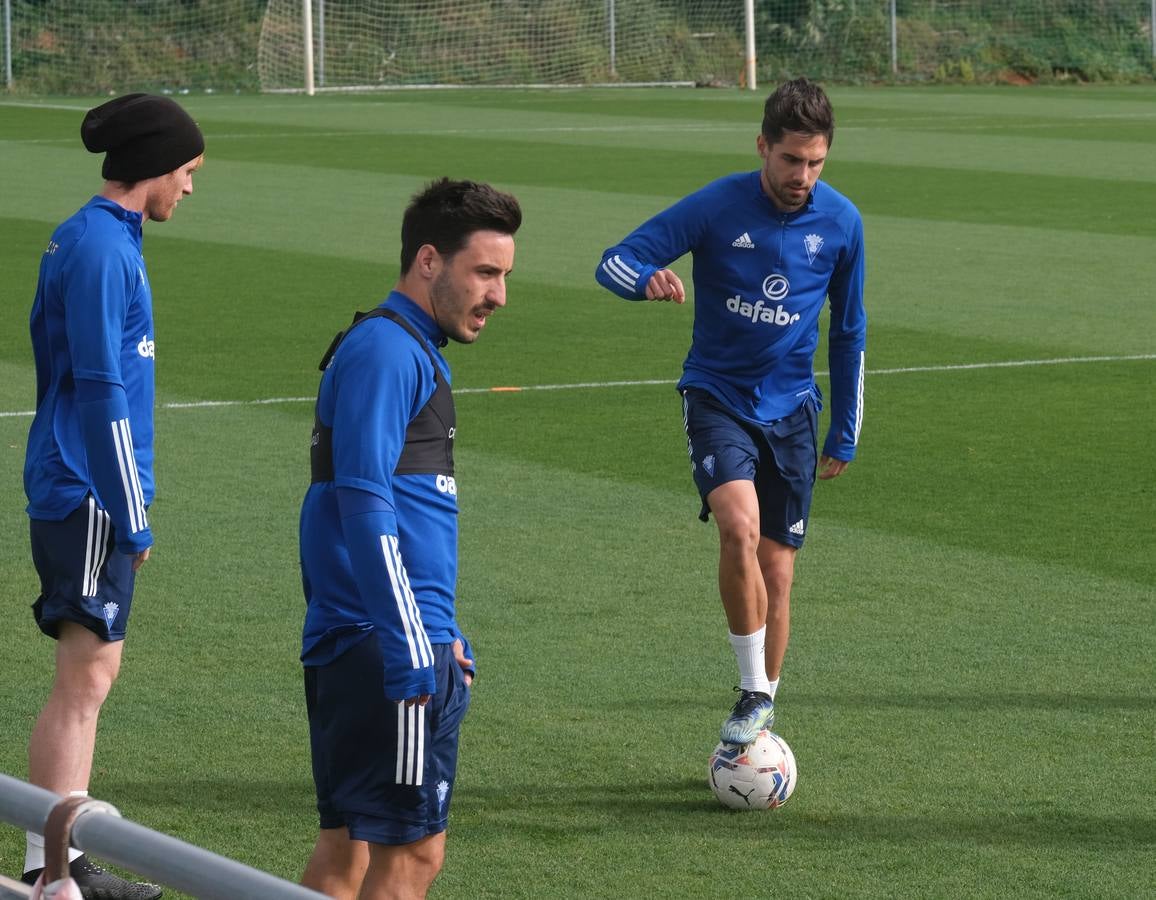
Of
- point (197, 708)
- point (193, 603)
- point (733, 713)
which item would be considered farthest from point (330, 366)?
point (193, 603)

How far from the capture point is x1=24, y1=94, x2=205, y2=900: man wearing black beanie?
4.90 m

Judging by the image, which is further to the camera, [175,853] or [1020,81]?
[1020,81]

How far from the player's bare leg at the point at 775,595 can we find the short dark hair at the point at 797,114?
50.7 inches

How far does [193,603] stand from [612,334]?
267 inches

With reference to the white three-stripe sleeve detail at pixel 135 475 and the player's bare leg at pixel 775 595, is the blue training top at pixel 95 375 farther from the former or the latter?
the player's bare leg at pixel 775 595

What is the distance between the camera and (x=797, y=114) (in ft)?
21.1

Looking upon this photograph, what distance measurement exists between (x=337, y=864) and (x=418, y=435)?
89cm

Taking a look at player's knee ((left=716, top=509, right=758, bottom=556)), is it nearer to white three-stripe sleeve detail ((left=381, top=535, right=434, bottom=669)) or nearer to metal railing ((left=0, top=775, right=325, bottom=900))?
white three-stripe sleeve detail ((left=381, top=535, right=434, bottom=669))

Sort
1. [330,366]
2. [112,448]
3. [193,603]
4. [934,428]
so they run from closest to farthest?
[330,366] → [112,448] → [193,603] → [934,428]

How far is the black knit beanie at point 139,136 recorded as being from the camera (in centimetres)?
505

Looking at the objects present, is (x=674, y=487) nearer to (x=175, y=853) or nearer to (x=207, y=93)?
(x=175, y=853)

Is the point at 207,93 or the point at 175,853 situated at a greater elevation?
the point at 175,853

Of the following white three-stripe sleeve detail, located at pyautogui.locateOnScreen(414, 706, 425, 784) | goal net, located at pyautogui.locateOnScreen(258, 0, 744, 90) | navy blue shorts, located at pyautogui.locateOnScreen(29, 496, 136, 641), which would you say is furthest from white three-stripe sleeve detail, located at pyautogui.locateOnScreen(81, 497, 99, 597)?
goal net, located at pyautogui.locateOnScreen(258, 0, 744, 90)

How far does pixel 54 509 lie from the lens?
509cm
